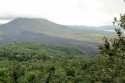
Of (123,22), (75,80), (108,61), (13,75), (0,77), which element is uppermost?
(123,22)

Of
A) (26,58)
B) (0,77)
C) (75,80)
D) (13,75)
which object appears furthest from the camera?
(26,58)

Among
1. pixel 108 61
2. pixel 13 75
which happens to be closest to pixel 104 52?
pixel 108 61

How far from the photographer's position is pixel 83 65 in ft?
368

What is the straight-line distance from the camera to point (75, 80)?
80.1 m

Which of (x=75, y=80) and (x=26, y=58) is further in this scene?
(x=26, y=58)

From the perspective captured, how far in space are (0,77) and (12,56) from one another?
376ft

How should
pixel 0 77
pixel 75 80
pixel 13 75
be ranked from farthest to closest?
pixel 75 80, pixel 13 75, pixel 0 77

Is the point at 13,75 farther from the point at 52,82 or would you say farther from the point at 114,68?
the point at 114,68

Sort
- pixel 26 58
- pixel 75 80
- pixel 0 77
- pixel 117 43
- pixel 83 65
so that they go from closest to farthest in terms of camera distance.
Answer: pixel 117 43 < pixel 0 77 < pixel 75 80 < pixel 83 65 < pixel 26 58

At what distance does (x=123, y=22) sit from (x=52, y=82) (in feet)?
215

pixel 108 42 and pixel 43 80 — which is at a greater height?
pixel 108 42

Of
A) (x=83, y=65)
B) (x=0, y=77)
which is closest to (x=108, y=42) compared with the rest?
(x=0, y=77)

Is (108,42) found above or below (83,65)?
above

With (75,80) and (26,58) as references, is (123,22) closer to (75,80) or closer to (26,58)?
(75,80)
